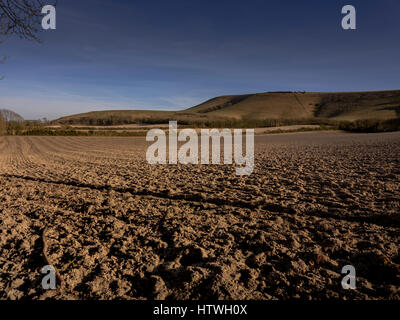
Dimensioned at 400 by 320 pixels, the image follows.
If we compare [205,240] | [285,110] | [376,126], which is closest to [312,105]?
[285,110]

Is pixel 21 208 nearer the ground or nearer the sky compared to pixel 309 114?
nearer the ground

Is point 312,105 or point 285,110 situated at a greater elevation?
point 312,105

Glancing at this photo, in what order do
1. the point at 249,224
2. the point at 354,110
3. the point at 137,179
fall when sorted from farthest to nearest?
the point at 354,110 → the point at 137,179 → the point at 249,224

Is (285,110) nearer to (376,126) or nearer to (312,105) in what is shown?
(312,105)

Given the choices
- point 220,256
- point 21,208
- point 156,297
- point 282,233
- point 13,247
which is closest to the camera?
point 156,297

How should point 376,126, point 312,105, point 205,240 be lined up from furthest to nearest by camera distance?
point 312,105 < point 376,126 < point 205,240

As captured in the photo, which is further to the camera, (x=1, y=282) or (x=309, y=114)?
(x=309, y=114)

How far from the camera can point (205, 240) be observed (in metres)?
3.13

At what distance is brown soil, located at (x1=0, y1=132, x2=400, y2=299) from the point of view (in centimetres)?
224
